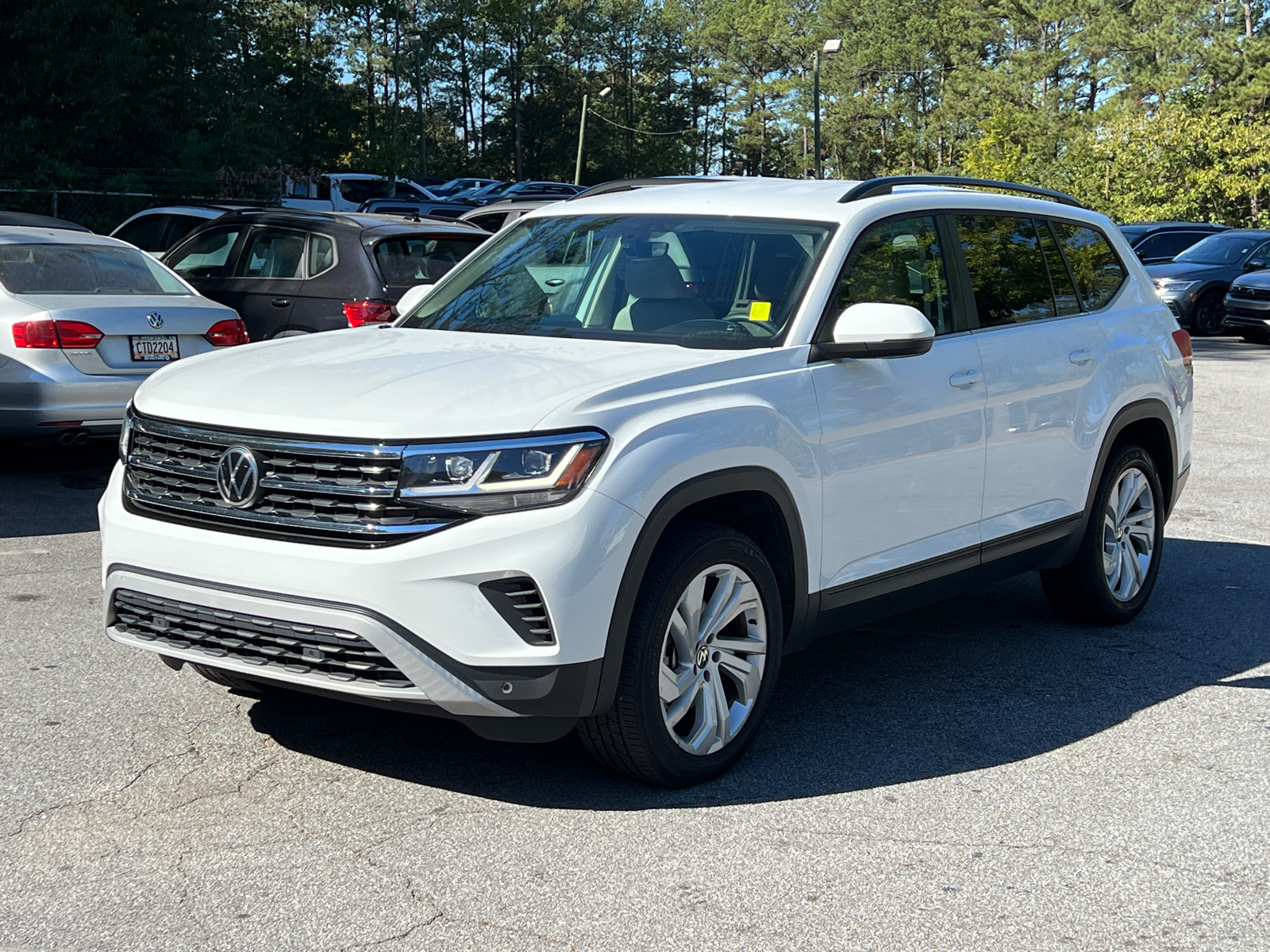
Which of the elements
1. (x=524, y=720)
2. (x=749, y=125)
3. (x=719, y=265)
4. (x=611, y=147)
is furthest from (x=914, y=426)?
(x=749, y=125)

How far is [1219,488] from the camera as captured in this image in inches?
397

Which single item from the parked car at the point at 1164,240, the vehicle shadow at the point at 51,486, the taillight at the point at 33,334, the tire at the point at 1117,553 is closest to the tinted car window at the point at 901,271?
the tire at the point at 1117,553

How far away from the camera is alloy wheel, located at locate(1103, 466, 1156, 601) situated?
21.2 feet

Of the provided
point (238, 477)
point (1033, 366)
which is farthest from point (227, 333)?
point (238, 477)

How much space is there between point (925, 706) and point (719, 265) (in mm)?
1719

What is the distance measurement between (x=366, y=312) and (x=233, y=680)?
643cm

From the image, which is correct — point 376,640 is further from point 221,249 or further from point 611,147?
point 611,147

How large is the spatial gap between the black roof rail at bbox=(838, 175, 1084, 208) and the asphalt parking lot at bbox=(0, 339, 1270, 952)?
1.81 m

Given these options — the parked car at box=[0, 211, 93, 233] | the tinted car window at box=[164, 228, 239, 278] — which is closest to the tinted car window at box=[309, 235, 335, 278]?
the tinted car window at box=[164, 228, 239, 278]

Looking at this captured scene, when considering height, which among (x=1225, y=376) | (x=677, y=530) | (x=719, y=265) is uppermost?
(x=719, y=265)

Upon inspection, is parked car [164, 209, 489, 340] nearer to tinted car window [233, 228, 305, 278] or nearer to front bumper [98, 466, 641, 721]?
tinted car window [233, 228, 305, 278]

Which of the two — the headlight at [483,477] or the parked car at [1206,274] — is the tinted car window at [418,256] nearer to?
the headlight at [483,477]

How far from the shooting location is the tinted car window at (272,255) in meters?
11.3

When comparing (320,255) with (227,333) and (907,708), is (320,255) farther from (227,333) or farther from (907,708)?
(907,708)
